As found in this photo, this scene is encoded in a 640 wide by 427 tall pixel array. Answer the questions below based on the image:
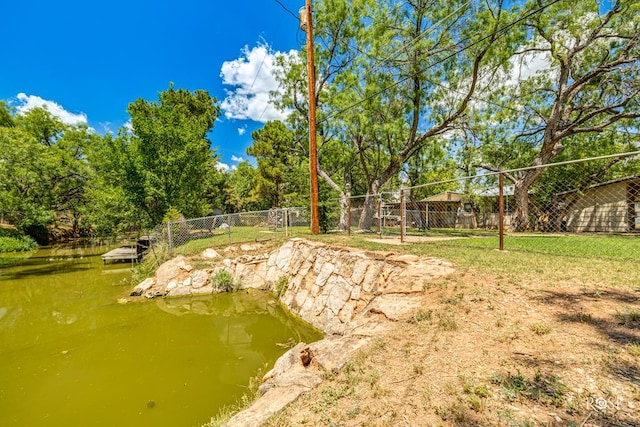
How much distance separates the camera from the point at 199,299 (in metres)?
7.44

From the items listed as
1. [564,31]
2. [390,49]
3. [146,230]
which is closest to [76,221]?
[146,230]

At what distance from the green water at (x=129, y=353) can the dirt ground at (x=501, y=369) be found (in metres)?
2.04

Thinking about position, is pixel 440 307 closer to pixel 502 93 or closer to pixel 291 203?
pixel 502 93

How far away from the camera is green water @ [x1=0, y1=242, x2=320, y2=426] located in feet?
10.5

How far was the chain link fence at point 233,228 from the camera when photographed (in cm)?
995

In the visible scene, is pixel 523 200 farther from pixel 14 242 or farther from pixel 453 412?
pixel 14 242

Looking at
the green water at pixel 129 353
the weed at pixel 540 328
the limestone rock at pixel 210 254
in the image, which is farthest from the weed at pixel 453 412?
the limestone rock at pixel 210 254

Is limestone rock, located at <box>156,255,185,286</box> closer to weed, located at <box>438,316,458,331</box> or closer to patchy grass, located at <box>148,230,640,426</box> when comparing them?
patchy grass, located at <box>148,230,640,426</box>

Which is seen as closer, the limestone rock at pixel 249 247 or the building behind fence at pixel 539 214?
the limestone rock at pixel 249 247

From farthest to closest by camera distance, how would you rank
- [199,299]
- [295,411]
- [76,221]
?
1. [76,221]
2. [199,299]
3. [295,411]

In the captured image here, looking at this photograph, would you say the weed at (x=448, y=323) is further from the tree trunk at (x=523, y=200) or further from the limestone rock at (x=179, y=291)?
the tree trunk at (x=523, y=200)

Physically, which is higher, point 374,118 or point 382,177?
point 374,118

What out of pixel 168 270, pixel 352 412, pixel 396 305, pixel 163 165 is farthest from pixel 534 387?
pixel 163 165

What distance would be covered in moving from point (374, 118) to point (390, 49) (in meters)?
2.69
